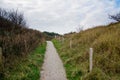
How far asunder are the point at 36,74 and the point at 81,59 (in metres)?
3.56

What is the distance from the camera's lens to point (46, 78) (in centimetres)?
1181

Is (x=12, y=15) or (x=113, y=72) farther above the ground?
(x=12, y=15)

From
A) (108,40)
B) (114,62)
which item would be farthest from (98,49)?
(114,62)

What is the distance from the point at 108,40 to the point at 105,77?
201 inches

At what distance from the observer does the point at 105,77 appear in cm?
1062

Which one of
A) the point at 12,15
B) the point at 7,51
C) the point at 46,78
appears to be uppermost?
the point at 12,15

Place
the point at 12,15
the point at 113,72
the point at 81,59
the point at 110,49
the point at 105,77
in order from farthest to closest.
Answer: the point at 12,15, the point at 81,59, the point at 110,49, the point at 113,72, the point at 105,77

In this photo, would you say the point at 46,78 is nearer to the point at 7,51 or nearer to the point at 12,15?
the point at 7,51

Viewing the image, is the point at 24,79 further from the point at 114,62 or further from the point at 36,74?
the point at 114,62

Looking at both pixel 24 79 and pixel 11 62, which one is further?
pixel 11 62

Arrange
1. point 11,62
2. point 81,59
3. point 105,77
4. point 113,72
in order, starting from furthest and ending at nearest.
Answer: point 81,59, point 11,62, point 113,72, point 105,77

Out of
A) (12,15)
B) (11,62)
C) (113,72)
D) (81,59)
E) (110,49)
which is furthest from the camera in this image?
(12,15)

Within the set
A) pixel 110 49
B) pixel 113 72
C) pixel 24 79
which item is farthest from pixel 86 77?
pixel 110 49

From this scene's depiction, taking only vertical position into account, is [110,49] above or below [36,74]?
above
